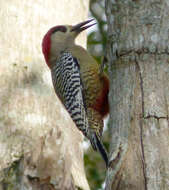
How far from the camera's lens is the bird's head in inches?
150

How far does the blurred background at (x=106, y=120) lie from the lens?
4.99 metres

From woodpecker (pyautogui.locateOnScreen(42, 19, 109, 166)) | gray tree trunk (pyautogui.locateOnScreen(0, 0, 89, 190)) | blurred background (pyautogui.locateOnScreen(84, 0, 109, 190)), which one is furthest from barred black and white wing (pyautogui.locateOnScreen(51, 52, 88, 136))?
blurred background (pyautogui.locateOnScreen(84, 0, 109, 190))

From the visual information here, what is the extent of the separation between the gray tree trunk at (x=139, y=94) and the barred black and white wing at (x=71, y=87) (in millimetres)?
1172

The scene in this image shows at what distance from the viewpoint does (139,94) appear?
2223 mm

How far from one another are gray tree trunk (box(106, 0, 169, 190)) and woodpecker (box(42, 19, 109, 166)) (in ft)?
3.81

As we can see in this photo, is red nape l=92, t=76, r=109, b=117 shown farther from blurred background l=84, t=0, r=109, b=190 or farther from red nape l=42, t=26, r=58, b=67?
blurred background l=84, t=0, r=109, b=190

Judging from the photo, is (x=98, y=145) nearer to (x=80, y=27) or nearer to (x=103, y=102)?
(x=103, y=102)

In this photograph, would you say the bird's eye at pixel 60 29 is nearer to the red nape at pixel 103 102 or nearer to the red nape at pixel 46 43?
the red nape at pixel 46 43

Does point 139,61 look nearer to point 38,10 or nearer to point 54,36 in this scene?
point 38,10

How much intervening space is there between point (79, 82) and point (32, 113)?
720 millimetres

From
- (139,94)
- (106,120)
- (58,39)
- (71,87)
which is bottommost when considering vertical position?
(106,120)

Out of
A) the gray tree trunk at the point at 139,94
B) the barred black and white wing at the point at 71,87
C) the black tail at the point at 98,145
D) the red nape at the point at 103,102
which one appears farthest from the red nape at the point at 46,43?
the gray tree trunk at the point at 139,94

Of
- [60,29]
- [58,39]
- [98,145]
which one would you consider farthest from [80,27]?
[98,145]

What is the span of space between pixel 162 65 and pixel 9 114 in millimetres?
1498
